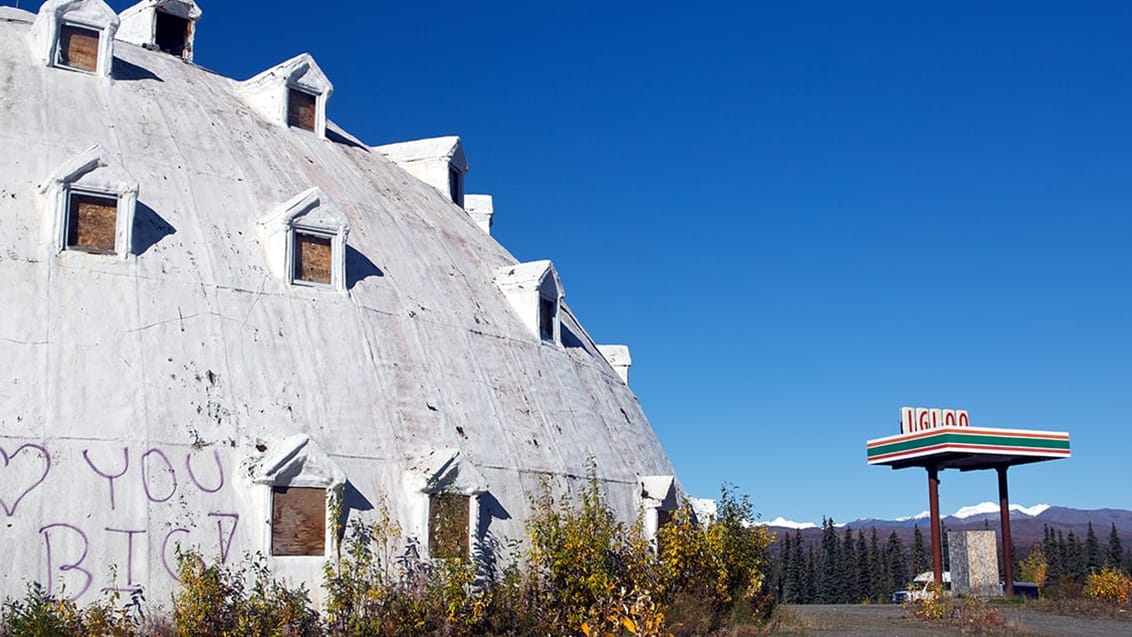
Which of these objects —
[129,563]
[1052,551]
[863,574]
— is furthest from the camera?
[863,574]

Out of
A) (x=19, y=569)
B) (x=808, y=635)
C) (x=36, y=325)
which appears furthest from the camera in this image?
(x=808, y=635)

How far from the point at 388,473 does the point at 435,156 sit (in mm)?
11437

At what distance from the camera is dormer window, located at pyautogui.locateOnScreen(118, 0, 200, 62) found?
891 inches

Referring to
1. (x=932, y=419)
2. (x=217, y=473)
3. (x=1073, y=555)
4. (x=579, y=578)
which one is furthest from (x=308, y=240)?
(x=1073, y=555)

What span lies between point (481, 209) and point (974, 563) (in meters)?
18.0

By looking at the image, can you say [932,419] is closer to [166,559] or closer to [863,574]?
[166,559]

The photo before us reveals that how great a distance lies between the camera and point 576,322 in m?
25.9

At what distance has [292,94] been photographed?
2228 centimetres

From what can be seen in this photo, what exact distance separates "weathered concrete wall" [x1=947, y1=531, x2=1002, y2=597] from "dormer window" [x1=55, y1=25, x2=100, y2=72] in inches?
1042

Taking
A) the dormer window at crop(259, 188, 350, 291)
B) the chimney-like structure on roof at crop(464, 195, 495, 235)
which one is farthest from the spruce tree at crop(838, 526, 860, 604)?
the dormer window at crop(259, 188, 350, 291)

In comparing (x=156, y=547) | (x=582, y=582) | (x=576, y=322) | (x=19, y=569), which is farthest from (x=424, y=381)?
(x=576, y=322)

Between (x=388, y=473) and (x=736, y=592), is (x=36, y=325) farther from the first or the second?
(x=736, y=592)

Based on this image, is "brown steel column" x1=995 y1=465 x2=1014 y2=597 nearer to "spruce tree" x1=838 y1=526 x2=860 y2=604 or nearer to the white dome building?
the white dome building

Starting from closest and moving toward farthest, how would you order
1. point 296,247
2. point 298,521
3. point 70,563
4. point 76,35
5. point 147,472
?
1. point 70,563
2. point 147,472
3. point 298,521
4. point 296,247
5. point 76,35
